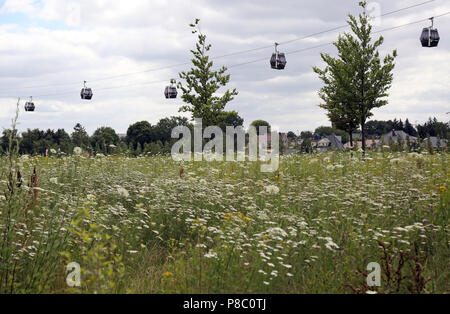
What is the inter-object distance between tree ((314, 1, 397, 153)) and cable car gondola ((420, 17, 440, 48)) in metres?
5.31

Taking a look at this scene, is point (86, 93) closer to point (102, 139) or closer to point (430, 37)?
point (102, 139)

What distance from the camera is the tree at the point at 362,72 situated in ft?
74.3

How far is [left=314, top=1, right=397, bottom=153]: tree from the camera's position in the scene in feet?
74.3

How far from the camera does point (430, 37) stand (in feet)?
55.0

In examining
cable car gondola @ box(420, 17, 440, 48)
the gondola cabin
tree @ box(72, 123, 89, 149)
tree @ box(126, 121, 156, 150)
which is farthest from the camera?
tree @ box(126, 121, 156, 150)

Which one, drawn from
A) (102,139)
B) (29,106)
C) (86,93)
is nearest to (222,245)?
(102,139)

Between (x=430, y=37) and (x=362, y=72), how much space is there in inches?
243

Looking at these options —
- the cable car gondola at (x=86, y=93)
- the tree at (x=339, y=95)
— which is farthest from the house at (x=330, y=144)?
the cable car gondola at (x=86, y=93)

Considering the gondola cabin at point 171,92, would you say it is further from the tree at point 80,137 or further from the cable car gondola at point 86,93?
the tree at point 80,137

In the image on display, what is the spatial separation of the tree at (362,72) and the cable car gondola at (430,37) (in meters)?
5.31

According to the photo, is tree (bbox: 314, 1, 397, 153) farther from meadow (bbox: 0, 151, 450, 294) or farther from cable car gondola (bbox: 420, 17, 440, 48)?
meadow (bbox: 0, 151, 450, 294)

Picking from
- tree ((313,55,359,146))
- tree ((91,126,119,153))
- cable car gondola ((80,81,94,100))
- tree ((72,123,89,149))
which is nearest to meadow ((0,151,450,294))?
tree ((72,123,89,149))

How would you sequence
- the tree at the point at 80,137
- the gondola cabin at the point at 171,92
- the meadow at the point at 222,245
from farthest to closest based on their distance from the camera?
1. the gondola cabin at the point at 171,92
2. the tree at the point at 80,137
3. the meadow at the point at 222,245
